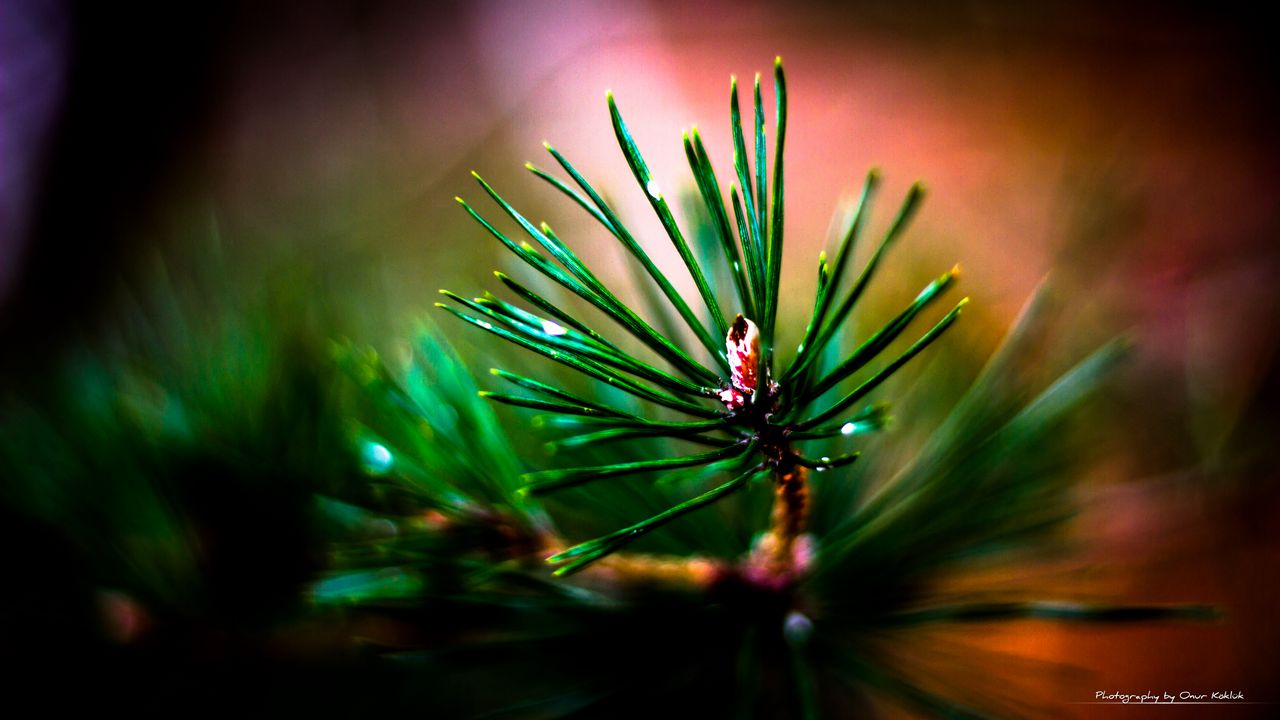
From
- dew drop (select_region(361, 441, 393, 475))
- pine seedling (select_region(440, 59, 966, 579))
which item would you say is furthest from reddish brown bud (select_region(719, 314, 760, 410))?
dew drop (select_region(361, 441, 393, 475))

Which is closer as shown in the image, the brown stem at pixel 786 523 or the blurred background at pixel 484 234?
the brown stem at pixel 786 523

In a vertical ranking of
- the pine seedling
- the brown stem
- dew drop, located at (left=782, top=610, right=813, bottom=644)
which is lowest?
dew drop, located at (left=782, top=610, right=813, bottom=644)

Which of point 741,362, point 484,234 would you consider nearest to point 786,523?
point 741,362

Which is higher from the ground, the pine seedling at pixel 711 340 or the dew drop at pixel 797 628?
the pine seedling at pixel 711 340

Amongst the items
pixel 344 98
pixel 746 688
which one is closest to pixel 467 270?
pixel 746 688

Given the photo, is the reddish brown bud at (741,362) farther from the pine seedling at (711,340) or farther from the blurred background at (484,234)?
the blurred background at (484,234)

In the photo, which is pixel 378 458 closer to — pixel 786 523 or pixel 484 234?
pixel 786 523

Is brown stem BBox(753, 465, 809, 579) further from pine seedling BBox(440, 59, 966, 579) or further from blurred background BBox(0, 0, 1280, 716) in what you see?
blurred background BBox(0, 0, 1280, 716)

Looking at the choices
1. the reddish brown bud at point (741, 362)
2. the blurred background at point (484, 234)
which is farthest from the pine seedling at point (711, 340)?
the blurred background at point (484, 234)
